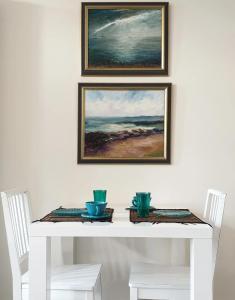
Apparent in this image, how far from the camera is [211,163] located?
113 inches

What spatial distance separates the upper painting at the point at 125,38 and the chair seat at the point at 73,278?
1.29m

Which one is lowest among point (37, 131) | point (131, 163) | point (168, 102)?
point (131, 163)

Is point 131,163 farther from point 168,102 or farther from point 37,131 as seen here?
point 37,131

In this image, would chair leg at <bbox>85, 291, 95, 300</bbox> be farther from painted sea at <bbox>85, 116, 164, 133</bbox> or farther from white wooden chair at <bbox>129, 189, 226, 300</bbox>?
painted sea at <bbox>85, 116, 164, 133</bbox>

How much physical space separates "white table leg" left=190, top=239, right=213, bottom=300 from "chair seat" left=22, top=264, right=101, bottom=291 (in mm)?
506

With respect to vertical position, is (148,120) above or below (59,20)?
below

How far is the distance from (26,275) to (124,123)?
1.18 meters

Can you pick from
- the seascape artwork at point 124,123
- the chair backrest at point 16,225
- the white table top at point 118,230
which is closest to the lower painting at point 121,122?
the seascape artwork at point 124,123

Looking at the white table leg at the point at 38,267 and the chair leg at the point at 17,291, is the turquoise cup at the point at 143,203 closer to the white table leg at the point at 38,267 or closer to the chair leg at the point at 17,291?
the white table leg at the point at 38,267

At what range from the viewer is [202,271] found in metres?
1.90

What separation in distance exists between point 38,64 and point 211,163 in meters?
1.35

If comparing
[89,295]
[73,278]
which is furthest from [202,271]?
[73,278]

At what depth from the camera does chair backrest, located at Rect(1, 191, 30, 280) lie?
2.11 m

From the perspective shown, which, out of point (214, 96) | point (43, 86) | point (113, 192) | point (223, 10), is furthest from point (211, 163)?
point (43, 86)
